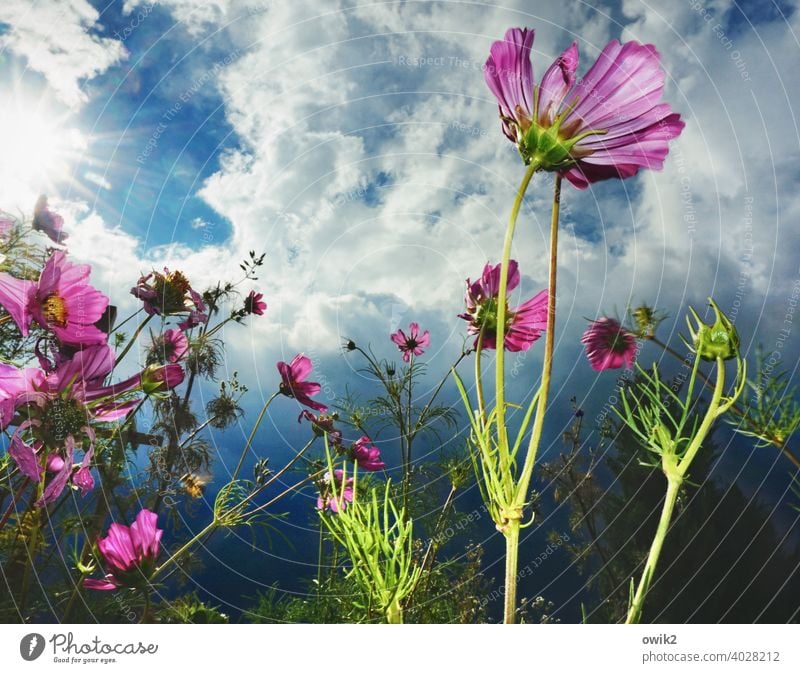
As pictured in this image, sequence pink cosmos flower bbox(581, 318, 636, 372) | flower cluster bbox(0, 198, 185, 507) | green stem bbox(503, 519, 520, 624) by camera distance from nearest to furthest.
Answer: green stem bbox(503, 519, 520, 624) < flower cluster bbox(0, 198, 185, 507) < pink cosmos flower bbox(581, 318, 636, 372)

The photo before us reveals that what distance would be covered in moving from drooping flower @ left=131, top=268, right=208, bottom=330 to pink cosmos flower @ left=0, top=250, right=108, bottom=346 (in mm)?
77

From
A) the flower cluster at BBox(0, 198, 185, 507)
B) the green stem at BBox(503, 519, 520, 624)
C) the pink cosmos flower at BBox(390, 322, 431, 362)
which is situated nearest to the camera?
the green stem at BBox(503, 519, 520, 624)

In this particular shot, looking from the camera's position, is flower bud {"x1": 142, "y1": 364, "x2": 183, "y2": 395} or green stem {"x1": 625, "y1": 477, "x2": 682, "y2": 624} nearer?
green stem {"x1": 625, "y1": 477, "x2": 682, "y2": 624}

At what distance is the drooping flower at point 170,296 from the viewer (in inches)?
19.0

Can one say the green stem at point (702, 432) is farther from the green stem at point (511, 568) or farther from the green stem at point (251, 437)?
the green stem at point (251, 437)

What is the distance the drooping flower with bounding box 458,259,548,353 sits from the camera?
1.24 feet

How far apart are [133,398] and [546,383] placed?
0.36 metres

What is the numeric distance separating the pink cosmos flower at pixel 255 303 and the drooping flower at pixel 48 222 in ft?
0.56

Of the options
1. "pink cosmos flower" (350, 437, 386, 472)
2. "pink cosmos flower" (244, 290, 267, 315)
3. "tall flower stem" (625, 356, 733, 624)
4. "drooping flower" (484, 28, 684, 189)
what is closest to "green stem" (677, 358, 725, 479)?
"tall flower stem" (625, 356, 733, 624)

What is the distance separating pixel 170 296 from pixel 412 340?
0.27 m

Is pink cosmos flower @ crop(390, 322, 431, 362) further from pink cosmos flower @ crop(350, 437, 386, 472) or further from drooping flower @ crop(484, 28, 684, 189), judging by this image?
drooping flower @ crop(484, 28, 684, 189)

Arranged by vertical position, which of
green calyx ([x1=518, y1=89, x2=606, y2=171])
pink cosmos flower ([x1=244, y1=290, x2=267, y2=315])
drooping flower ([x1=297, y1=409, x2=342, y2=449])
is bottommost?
drooping flower ([x1=297, y1=409, x2=342, y2=449])

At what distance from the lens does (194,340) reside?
1.75ft

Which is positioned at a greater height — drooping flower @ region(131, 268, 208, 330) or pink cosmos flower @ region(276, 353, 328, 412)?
drooping flower @ region(131, 268, 208, 330)
